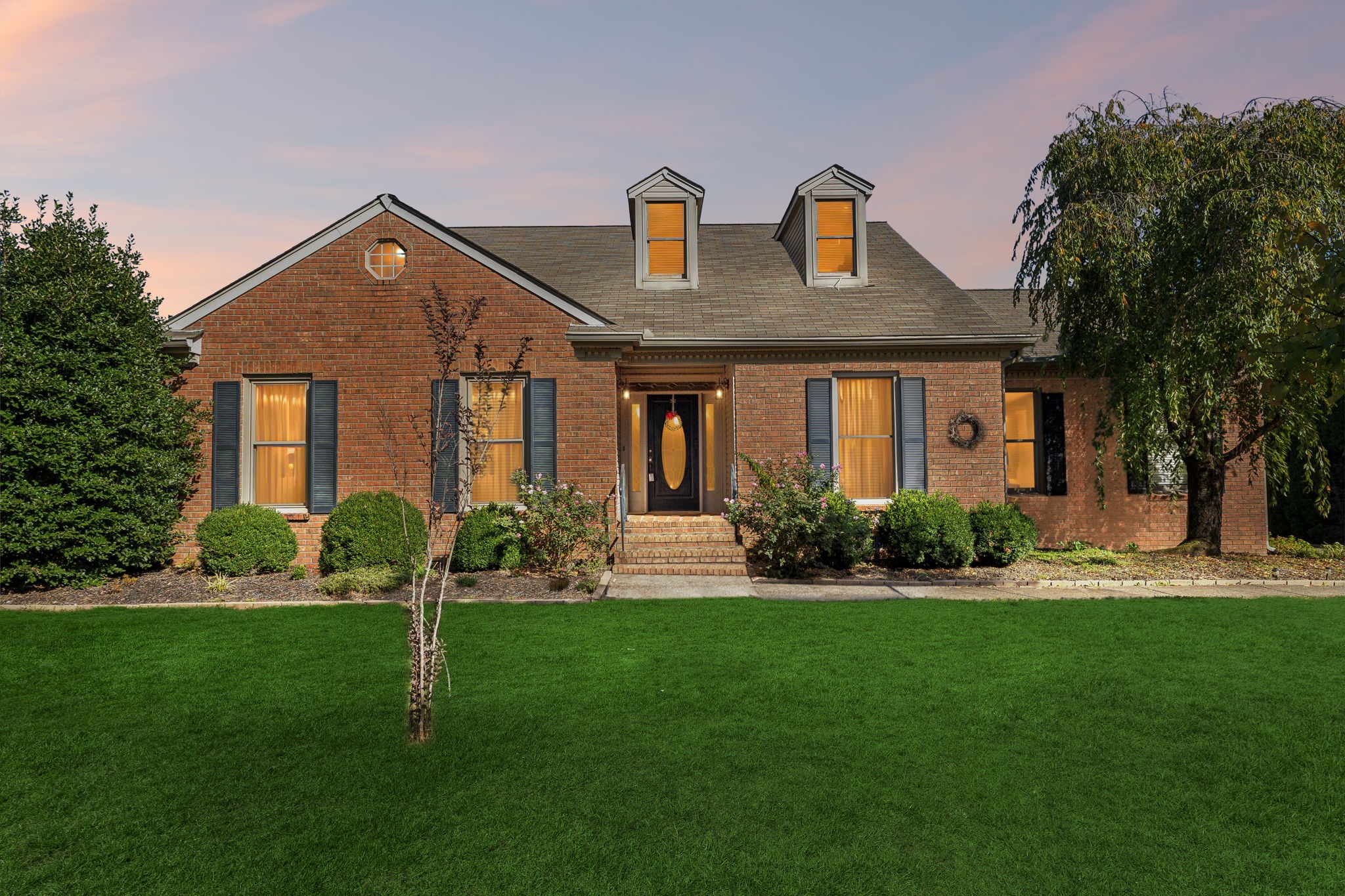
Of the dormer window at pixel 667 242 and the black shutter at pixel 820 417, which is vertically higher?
the dormer window at pixel 667 242

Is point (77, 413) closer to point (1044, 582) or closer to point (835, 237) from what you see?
point (835, 237)

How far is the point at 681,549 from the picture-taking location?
10.5 metres

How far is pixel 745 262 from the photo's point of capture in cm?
1408

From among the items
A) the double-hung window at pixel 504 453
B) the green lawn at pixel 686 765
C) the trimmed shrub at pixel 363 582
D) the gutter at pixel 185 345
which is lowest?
the green lawn at pixel 686 765

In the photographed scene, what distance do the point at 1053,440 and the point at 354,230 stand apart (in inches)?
485

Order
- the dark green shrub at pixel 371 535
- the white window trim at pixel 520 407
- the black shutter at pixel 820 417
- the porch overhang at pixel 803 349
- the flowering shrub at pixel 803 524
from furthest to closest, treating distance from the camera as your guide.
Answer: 1. the black shutter at pixel 820 417
2. the porch overhang at pixel 803 349
3. the white window trim at pixel 520 407
4. the flowering shrub at pixel 803 524
5. the dark green shrub at pixel 371 535

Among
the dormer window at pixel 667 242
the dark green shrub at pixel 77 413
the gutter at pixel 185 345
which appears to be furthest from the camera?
the dormer window at pixel 667 242

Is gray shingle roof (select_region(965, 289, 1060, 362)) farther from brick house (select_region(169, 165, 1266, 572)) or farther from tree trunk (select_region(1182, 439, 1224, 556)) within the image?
tree trunk (select_region(1182, 439, 1224, 556))

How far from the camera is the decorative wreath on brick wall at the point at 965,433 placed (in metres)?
11.4

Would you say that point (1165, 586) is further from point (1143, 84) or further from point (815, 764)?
point (815, 764)

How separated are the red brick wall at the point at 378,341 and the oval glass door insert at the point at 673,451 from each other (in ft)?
9.92

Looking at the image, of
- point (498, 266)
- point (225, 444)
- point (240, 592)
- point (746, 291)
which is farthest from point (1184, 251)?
point (225, 444)

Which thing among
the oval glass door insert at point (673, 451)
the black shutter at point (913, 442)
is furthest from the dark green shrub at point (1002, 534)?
the oval glass door insert at point (673, 451)

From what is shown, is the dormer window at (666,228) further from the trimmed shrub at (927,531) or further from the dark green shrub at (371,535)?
the dark green shrub at (371,535)
